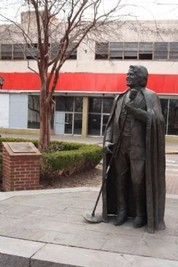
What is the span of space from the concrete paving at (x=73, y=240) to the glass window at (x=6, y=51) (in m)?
25.7

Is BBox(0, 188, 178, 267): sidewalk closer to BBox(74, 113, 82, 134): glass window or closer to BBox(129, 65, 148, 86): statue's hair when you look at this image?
BBox(129, 65, 148, 86): statue's hair

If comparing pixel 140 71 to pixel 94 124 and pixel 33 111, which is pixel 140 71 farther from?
pixel 33 111

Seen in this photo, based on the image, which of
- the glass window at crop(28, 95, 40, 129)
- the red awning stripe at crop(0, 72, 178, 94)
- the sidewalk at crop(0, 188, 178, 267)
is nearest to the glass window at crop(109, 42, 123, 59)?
the red awning stripe at crop(0, 72, 178, 94)

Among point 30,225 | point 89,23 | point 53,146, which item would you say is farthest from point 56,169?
point 89,23

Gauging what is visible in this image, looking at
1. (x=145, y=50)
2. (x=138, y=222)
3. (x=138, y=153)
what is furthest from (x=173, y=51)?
(x=138, y=222)

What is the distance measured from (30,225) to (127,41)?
960 inches

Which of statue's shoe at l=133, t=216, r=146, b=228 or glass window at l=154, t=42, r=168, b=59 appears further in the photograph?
glass window at l=154, t=42, r=168, b=59

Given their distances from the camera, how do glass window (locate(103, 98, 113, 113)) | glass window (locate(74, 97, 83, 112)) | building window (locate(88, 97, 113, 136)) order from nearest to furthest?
1. glass window (locate(103, 98, 113, 113))
2. building window (locate(88, 97, 113, 136))
3. glass window (locate(74, 97, 83, 112))

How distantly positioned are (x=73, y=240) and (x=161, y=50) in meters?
24.4

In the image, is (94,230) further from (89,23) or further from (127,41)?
(127,41)

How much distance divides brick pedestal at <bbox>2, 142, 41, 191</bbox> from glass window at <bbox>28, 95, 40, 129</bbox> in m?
22.0

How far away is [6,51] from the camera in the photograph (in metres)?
31.1

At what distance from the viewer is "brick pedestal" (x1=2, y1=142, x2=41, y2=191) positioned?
327 inches

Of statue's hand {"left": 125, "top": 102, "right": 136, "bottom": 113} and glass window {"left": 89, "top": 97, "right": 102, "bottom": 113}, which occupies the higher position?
statue's hand {"left": 125, "top": 102, "right": 136, "bottom": 113}
